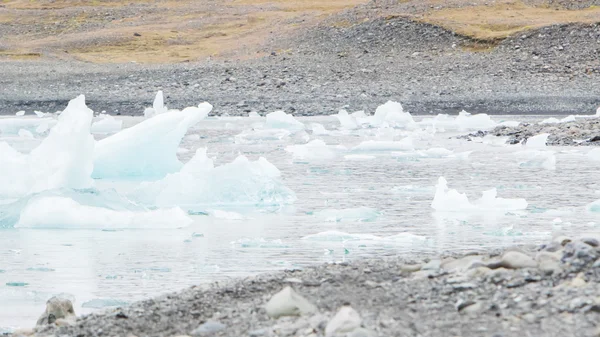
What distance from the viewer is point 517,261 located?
5129 millimetres

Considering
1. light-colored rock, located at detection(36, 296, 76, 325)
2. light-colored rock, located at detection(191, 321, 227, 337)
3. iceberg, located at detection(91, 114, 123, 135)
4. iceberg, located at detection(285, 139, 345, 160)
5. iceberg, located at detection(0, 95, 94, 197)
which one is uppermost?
iceberg, located at detection(91, 114, 123, 135)

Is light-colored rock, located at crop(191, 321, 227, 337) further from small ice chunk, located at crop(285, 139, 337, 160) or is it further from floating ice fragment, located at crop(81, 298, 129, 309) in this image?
small ice chunk, located at crop(285, 139, 337, 160)

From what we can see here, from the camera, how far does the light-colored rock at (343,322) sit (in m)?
4.32

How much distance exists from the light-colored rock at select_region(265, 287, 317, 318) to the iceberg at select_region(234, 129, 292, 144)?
41.1ft

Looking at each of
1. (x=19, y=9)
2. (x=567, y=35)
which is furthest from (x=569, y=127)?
(x=19, y=9)

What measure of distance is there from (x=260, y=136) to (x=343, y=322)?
45.1 feet

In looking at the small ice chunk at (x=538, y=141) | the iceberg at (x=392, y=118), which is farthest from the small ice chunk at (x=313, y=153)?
the iceberg at (x=392, y=118)

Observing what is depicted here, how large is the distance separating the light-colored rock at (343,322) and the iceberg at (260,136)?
42.4 feet

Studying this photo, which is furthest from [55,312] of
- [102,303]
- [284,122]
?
[284,122]

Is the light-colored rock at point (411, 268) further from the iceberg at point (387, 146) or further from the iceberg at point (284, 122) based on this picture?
the iceberg at point (284, 122)

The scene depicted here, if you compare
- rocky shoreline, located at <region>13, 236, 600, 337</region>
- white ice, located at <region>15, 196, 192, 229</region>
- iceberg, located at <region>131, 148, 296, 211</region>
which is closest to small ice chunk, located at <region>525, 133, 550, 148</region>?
iceberg, located at <region>131, 148, 296, 211</region>

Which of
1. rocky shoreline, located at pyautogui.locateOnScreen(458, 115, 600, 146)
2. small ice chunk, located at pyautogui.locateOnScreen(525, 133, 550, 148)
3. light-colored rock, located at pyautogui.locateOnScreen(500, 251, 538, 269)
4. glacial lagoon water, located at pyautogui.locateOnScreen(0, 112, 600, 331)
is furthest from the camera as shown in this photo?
rocky shoreline, located at pyautogui.locateOnScreen(458, 115, 600, 146)

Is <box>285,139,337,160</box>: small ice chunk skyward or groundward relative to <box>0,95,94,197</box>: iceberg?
skyward

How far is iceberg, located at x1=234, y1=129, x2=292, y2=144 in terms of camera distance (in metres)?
17.6
